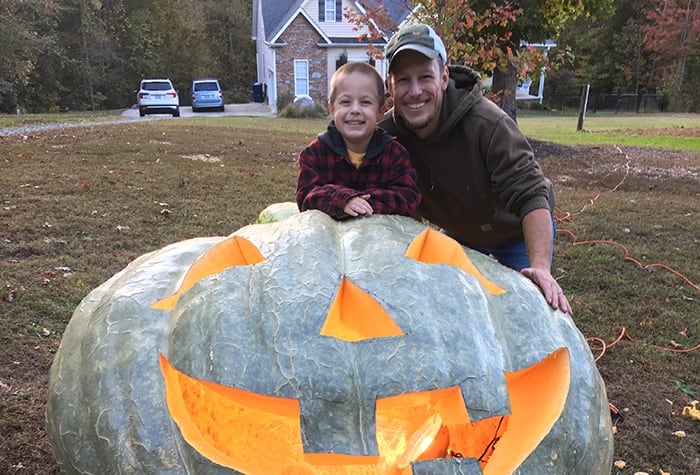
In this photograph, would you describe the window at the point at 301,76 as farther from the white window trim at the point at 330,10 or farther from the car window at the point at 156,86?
the car window at the point at 156,86

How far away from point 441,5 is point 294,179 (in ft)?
11.1

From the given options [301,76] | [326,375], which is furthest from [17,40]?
[326,375]

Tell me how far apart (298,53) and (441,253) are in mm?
35806

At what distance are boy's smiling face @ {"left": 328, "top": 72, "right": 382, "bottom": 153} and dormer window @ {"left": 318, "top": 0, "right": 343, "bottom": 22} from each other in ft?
119

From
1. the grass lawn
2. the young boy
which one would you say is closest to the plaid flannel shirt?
the young boy

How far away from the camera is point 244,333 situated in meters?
1.78

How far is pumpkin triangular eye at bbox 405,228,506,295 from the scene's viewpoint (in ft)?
7.20

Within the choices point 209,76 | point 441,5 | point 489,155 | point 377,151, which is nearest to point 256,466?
point 377,151

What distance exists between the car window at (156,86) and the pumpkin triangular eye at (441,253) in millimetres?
30645

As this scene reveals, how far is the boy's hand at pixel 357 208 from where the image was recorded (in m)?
2.47

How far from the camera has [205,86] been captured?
35.3 m

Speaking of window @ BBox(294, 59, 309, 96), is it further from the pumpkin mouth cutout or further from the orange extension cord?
the pumpkin mouth cutout

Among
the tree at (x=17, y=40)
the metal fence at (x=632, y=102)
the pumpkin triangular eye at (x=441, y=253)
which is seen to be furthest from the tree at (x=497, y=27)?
the metal fence at (x=632, y=102)

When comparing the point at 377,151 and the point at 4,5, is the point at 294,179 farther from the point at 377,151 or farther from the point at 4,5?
the point at 4,5
